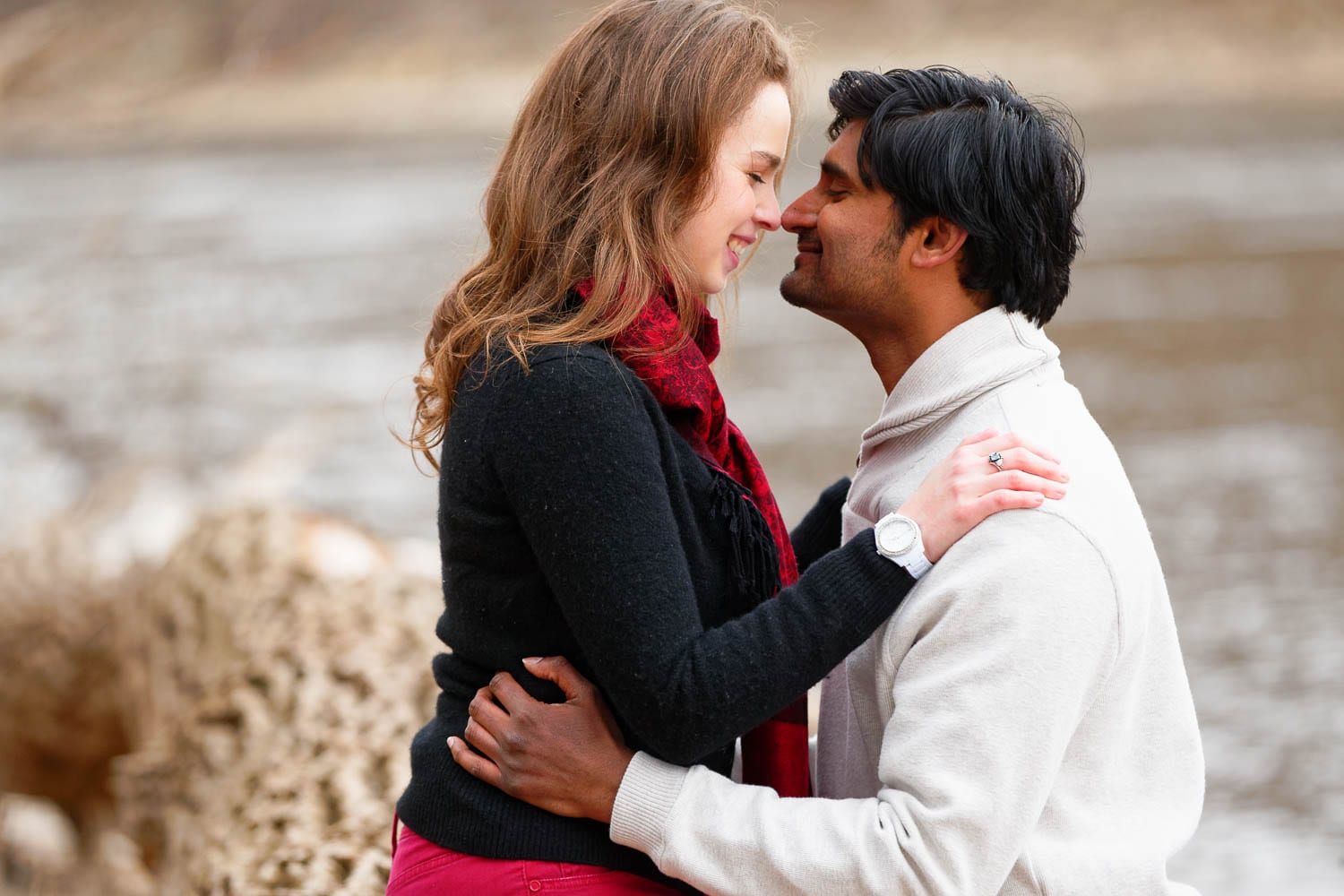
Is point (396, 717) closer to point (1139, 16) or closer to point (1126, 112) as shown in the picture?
point (1126, 112)

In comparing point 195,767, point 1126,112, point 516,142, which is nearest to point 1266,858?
point 195,767

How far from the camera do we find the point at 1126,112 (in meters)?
23.3

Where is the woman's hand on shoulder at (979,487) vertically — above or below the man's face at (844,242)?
below

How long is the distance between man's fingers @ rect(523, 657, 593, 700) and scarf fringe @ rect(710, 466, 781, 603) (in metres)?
0.23

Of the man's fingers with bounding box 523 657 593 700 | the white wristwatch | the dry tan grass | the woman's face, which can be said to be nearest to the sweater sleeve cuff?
the man's fingers with bounding box 523 657 593 700

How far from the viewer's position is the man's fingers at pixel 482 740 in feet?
6.08

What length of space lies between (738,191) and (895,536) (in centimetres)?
51

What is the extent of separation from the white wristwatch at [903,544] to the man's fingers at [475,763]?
1.79 feet

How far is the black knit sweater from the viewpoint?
1705 millimetres

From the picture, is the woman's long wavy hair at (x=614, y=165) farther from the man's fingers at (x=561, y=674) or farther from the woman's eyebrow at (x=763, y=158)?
the man's fingers at (x=561, y=674)

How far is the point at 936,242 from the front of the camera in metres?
2.04

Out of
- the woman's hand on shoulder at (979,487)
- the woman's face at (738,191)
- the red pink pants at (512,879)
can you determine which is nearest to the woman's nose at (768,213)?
the woman's face at (738,191)

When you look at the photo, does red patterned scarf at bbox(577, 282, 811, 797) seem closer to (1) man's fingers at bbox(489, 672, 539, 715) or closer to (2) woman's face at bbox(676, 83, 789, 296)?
(2) woman's face at bbox(676, 83, 789, 296)

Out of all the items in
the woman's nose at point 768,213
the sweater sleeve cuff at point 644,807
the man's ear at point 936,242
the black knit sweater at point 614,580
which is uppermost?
the woman's nose at point 768,213
